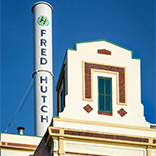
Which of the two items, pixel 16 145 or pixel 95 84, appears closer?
pixel 95 84

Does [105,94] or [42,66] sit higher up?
[42,66]

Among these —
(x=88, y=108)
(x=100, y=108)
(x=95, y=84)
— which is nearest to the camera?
(x=88, y=108)

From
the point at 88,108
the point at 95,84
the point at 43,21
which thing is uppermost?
the point at 43,21

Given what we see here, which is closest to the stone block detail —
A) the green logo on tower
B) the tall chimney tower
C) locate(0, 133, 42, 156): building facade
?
locate(0, 133, 42, 156): building facade

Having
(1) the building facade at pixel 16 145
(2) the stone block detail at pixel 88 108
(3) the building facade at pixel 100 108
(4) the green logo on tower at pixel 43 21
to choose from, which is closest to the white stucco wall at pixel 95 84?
(3) the building facade at pixel 100 108

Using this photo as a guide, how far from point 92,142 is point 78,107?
7.18 ft

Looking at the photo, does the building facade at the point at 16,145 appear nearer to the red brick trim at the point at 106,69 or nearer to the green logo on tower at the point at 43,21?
the red brick trim at the point at 106,69

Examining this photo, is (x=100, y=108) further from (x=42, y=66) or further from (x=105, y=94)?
(x=42, y=66)

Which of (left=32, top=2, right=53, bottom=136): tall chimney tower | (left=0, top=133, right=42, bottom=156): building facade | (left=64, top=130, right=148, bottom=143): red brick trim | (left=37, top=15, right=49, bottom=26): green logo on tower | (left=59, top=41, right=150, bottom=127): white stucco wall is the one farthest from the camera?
(left=37, top=15, right=49, bottom=26): green logo on tower

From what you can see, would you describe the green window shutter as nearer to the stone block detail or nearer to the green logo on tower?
the stone block detail

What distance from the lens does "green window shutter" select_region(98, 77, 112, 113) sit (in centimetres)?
3125

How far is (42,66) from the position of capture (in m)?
61.7

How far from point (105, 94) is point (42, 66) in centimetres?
3062

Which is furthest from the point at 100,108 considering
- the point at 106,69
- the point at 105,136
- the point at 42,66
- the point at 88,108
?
the point at 42,66
